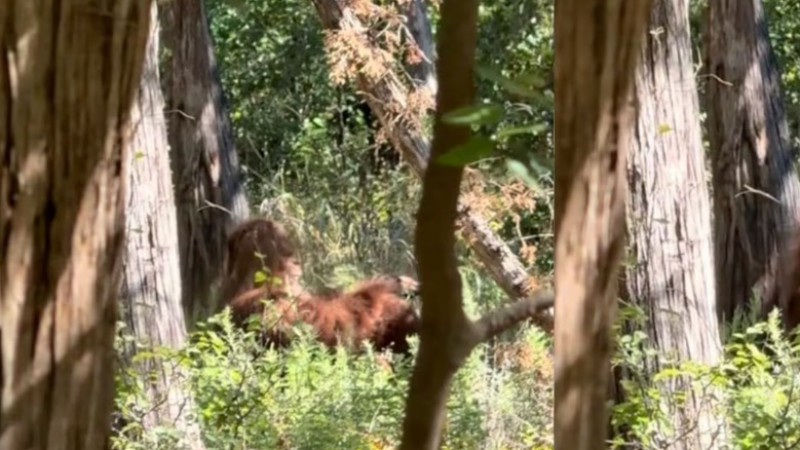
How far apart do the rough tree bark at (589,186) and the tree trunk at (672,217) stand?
4.06 m

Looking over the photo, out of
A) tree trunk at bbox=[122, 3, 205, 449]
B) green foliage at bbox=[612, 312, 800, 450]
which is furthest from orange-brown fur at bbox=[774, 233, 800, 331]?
tree trunk at bbox=[122, 3, 205, 449]

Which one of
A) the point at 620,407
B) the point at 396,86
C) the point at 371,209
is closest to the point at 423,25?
the point at 396,86

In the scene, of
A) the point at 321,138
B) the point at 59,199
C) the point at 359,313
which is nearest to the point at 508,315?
the point at 59,199

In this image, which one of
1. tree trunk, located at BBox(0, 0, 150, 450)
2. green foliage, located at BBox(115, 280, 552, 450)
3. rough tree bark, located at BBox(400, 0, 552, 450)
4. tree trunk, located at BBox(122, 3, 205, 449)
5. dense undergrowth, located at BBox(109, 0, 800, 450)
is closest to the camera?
rough tree bark, located at BBox(400, 0, 552, 450)

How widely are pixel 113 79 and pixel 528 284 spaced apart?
5205mm

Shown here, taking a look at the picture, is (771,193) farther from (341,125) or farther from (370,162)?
(341,125)

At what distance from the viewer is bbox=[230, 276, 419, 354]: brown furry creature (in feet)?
28.8

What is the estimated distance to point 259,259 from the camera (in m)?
8.70

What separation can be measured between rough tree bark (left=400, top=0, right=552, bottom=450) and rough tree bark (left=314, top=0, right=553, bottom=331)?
552 centimetres

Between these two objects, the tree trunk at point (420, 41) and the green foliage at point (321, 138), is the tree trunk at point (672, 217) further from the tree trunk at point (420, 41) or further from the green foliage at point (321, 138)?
the green foliage at point (321, 138)

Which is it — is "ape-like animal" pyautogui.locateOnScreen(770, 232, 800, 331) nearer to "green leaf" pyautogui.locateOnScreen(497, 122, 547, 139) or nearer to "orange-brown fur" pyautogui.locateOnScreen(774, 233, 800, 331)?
"orange-brown fur" pyautogui.locateOnScreen(774, 233, 800, 331)

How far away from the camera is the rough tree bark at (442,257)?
3.34ft

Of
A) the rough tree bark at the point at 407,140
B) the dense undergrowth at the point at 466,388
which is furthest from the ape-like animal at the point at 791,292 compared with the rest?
the rough tree bark at the point at 407,140

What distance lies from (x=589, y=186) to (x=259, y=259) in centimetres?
717
